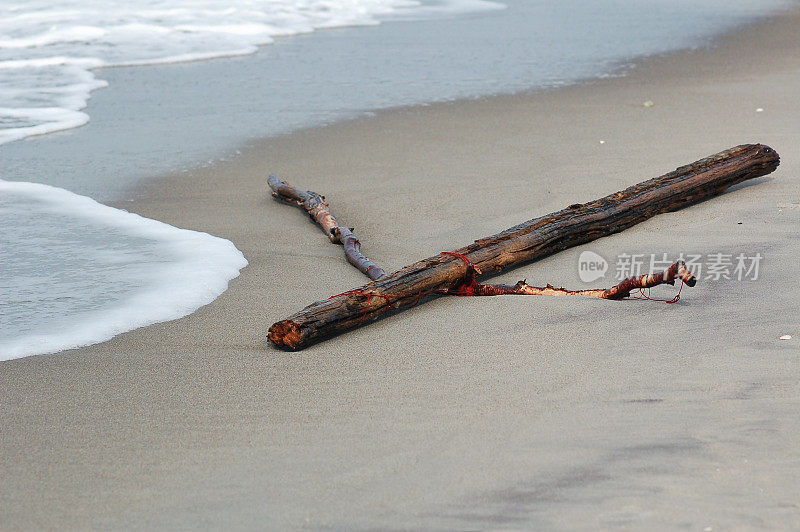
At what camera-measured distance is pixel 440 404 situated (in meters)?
2.83

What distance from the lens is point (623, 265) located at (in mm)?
4109

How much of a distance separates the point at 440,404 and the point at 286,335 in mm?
832

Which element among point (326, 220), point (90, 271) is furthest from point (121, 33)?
point (90, 271)

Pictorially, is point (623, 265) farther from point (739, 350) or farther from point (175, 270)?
point (175, 270)

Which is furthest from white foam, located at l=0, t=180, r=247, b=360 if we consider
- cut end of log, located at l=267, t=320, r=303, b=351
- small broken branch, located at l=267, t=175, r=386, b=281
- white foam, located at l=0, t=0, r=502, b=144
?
white foam, located at l=0, t=0, r=502, b=144

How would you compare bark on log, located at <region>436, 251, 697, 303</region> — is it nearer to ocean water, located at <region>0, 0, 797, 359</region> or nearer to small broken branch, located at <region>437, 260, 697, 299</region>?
small broken branch, located at <region>437, 260, 697, 299</region>

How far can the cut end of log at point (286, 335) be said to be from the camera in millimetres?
3346

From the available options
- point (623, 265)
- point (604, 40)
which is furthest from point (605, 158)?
point (604, 40)

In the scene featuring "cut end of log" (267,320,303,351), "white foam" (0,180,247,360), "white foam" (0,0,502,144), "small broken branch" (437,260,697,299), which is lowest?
"white foam" (0,180,247,360)

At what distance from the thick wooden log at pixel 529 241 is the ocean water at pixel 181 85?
3.01 ft

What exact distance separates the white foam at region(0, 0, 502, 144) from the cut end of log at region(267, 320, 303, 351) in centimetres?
535

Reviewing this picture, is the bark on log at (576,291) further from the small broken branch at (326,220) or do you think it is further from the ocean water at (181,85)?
the ocean water at (181,85)

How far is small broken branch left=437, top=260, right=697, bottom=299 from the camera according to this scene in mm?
3299

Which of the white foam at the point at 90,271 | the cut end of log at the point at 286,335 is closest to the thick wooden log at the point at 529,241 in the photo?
the cut end of log at the point at 286,335
